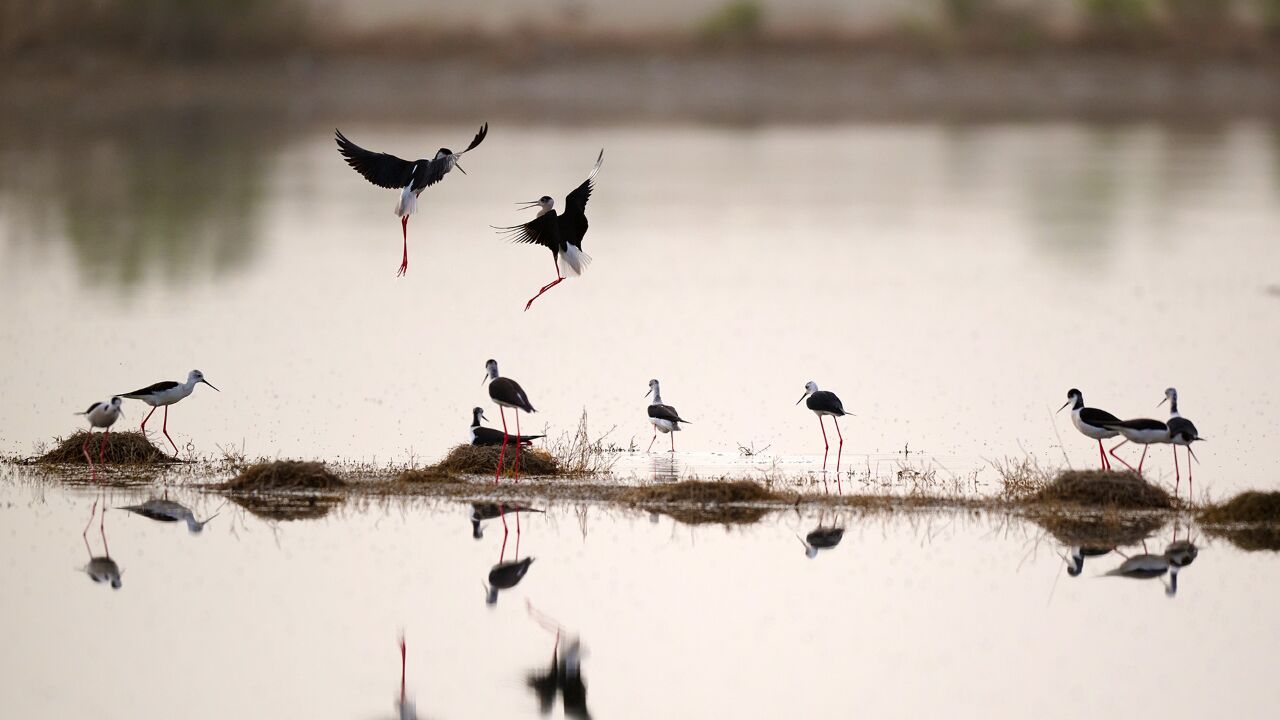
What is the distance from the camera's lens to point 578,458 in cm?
1549

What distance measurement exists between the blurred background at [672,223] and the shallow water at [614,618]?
2.92 meters

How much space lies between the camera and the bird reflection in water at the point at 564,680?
10109 millimetres

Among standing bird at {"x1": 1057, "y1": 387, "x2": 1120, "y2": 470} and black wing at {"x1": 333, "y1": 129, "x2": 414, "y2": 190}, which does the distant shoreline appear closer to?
black wing at {"x1": 333, "y1": 129, "x2": 414, "y2": 190}

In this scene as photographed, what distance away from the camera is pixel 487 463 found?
14.7 meters

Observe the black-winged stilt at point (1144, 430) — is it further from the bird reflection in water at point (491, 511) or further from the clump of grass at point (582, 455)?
the bird reflection in water at point (491, 511)

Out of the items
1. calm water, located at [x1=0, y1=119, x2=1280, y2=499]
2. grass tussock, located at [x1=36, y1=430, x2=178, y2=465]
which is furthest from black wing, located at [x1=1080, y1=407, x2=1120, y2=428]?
grass tussock, located at [x1=36, y1=430, x2=178, y2=465]

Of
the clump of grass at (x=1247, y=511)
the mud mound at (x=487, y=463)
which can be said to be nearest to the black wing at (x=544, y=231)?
the mud mound at (x=487, y=463)

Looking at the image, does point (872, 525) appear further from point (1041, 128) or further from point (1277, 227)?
point (1041, 128)

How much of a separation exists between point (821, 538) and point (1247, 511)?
3.05 metres

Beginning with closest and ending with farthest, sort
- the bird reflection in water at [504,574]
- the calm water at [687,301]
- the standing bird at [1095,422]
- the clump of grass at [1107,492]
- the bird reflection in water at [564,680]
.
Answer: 1. the bird reflection in water at [564,680]
2. the bird reflection in water at [504,574]
3. the clump of grass at [1107,492]
4. the standing bird at [1095,422]
5. the calm water at [687,301]

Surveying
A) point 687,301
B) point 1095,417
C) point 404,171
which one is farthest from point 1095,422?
point 687,301

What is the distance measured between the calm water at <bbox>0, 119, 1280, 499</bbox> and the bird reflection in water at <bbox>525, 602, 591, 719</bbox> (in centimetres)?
440

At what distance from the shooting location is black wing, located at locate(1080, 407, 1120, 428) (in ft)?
46.4

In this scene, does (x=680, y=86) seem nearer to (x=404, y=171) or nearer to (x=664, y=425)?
(x=664, y=425)
